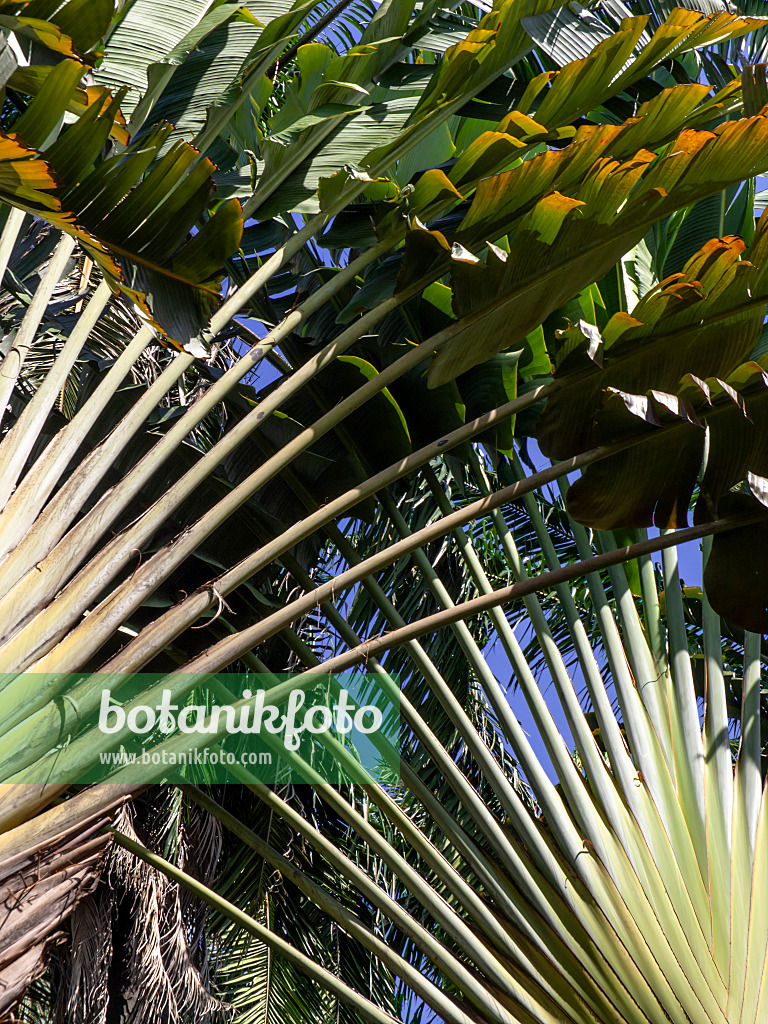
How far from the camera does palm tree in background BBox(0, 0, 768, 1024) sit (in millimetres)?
2439

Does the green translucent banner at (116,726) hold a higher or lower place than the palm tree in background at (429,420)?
lower

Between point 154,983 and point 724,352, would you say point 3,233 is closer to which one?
point 724,352

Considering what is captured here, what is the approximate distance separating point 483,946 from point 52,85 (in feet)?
9.82

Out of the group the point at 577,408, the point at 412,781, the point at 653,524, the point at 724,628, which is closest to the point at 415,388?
the point at 577,408

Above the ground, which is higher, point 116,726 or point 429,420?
point 429,420

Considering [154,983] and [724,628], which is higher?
[724,628]

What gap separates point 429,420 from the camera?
148 inches

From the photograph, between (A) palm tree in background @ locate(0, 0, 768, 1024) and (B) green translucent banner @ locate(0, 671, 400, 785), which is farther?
(A) palm tree in background @ locate(0, 0, 768, 1024)

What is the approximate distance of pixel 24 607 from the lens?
7.72 ft

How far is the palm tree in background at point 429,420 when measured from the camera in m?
2.44

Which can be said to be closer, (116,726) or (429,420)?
(116,726)

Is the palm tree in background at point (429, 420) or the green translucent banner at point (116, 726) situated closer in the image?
the green translucent banner at point (116, 726)

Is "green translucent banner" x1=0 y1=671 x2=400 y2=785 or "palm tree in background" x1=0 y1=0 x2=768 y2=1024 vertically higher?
"palm tree in background" x1=0 y1=0 x2=768 y2=1024

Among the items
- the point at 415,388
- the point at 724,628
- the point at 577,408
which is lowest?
the point at 577,408
